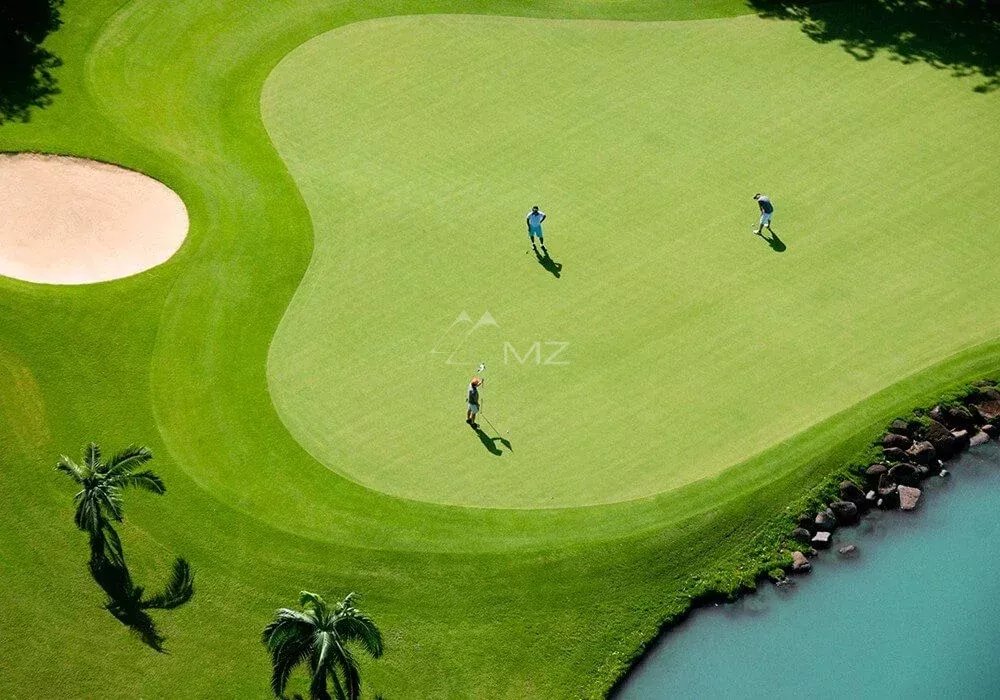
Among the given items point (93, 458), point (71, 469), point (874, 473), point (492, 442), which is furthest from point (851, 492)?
point (71, 469)

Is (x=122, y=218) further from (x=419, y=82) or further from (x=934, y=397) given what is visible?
(x=934, y=397)

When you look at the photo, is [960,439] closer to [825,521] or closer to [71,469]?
[825,521]

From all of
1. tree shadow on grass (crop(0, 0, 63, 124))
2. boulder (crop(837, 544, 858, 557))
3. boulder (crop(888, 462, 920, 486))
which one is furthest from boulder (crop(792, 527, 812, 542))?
tree shadow on grass (crop(0, 0, 63, 124))

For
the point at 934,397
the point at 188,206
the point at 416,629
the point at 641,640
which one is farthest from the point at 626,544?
the point at 188,206

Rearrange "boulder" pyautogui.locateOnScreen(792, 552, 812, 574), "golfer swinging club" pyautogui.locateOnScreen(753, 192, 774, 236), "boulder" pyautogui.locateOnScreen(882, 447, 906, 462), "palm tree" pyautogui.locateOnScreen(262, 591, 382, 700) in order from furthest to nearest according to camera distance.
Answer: "golfer swinging club" pyautogui.locateOnScreen(753, 192, 774, 236)
"boulder" pyautogui.locateOnScreen(882, 447, 906, 462)
"boulder" pyautogui.locateOnScreen(792, 552, 812, 574)
"palm tree" pyautogui.locateOnScreen(262, 591, 382, 700)

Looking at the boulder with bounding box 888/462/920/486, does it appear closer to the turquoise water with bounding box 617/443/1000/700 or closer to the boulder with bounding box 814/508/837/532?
the turquoise water with bounding box 617/443/1000/700

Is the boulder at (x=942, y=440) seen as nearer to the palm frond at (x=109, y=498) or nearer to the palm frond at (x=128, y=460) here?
the palm frond at (x=128, y=460)

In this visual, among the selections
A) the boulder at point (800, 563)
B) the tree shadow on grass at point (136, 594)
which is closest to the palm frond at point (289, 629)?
the tree shadow on grass at point (136, 594)
